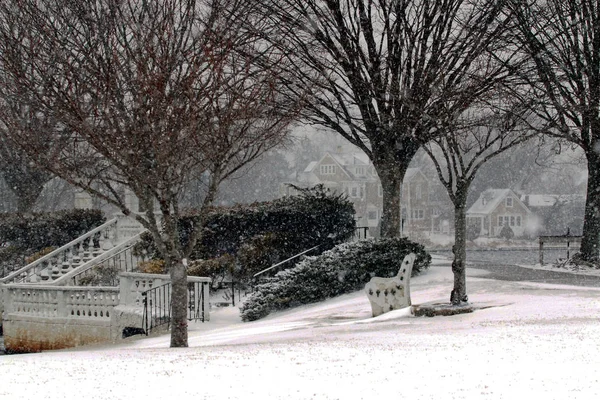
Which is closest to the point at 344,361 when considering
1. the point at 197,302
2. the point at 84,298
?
the point at 197,302

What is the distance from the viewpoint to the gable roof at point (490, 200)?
6912 cm

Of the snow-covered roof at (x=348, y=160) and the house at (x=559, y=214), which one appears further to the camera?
the snow-covered roof at (x=348, y=160)

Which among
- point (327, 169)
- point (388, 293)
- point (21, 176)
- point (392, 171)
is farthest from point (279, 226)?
point (327, 169)

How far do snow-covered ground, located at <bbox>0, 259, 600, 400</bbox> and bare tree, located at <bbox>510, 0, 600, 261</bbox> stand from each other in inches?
364

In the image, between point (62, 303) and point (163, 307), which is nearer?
point (163, 307)

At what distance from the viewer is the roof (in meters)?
69.1

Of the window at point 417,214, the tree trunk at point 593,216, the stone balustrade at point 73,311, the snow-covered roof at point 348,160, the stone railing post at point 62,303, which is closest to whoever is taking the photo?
the stone balustrade at point 73,311

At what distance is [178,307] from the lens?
48.0 ft

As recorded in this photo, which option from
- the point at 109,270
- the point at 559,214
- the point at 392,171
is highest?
the point at 559,214

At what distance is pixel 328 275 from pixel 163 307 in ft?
13.8

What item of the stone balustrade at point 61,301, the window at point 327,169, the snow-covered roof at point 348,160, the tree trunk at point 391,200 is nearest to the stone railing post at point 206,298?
the stone balustrade at point 61,301

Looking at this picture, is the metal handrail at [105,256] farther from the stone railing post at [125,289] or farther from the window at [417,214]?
the window at [417,214]

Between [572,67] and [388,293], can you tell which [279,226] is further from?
[572,67]

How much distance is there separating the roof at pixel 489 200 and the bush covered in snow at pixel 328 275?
4871 cm
